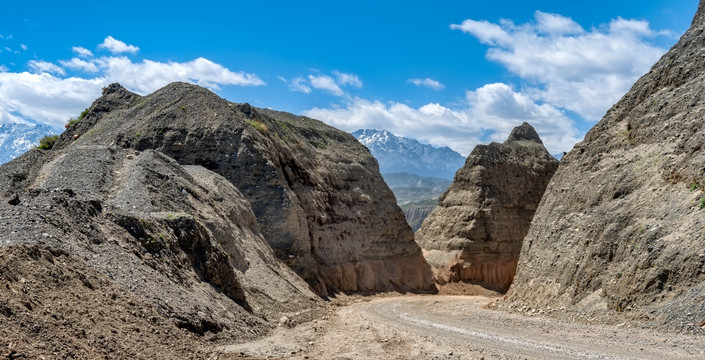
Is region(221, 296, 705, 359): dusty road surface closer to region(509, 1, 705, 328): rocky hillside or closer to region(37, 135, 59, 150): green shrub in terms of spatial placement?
region(509, 1, 705, 328): rocky hillside

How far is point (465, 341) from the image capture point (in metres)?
17.5

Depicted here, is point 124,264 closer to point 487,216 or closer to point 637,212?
point 637,212

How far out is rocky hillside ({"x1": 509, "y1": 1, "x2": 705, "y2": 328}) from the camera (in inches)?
784

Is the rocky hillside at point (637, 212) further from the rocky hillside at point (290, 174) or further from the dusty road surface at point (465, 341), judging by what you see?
the rocky hillside at point (290, 174)

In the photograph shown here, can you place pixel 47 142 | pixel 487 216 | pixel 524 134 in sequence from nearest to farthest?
pixel 47 142
pixel 487 216
pixel 524 134

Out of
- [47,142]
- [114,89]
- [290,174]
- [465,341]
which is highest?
[114,89]

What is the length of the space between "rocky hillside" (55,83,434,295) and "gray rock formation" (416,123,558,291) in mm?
5461

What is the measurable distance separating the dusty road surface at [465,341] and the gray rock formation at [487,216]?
91.4 feet

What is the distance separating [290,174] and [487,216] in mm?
21180

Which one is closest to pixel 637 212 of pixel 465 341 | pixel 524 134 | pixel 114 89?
pixel 465 341

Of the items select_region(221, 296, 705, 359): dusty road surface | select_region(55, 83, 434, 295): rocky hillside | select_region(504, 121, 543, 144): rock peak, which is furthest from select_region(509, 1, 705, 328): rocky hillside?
select_region(504, 121, 543, 144): rock peak

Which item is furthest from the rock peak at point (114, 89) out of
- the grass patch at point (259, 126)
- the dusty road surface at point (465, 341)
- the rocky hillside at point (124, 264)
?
the dusty road surface at point (465, 341)

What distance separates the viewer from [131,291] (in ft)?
47.6

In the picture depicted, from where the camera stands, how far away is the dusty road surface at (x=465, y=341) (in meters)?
14.9
